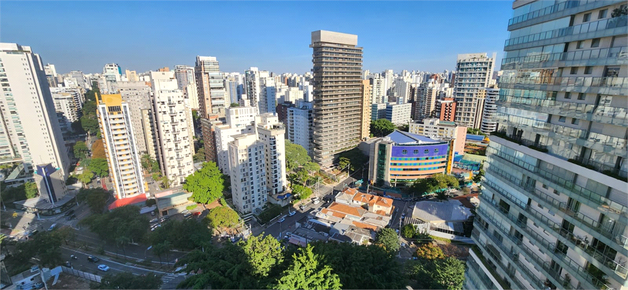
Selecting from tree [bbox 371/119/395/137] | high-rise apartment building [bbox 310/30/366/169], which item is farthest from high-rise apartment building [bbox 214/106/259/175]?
tree [bbox 371/119/395/137]

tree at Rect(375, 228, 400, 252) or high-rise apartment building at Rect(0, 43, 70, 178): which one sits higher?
high-rise apartment building at Rect(0, 43, 70, 178)

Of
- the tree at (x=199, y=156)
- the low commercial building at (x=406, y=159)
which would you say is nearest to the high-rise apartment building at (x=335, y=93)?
the low commercial building at (x=406, y=159)

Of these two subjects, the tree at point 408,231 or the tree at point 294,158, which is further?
the tree at point 294,158

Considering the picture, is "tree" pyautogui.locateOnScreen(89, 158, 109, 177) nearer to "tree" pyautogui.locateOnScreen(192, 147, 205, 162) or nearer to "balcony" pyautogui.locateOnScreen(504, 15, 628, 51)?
"tree" pyautogui.locateOnScreen(192, 147, 205, 162)

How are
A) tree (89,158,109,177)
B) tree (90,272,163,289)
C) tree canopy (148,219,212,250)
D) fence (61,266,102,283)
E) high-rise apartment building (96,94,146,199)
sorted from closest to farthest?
1. tree (90,272,163,289)
2. fence (61,266,102,283)
3. tree canopy (148,219,212,250)
4. high-rise apartment building (96,94,146,199)
5. tree (89,158,109,177)

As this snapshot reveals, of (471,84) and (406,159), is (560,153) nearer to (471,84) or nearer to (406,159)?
(406,159)

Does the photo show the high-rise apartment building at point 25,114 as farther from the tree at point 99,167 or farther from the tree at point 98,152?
the tree at point 98,152
